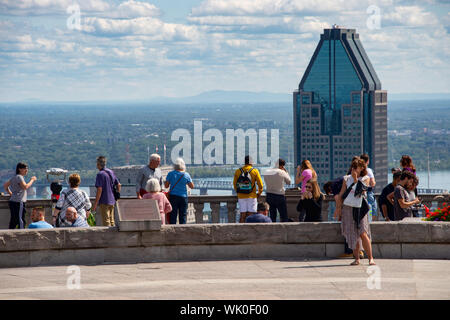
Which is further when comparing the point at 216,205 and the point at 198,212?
the point at 216,205

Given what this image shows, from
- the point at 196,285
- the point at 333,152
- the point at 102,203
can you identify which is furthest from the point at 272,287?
the point at 333,152

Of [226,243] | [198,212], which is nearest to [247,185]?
[226,243]

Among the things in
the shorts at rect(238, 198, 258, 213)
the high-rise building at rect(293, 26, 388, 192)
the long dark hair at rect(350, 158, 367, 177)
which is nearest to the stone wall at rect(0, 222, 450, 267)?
the long dark hair at rect(350, 158, 367, 177)

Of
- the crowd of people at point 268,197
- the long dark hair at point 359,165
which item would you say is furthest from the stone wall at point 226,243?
the long dark hair at point 359,165

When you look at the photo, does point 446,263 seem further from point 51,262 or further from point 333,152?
point 333,152

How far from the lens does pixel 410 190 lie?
1429 centimetres

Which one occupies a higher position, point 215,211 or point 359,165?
point 359,165

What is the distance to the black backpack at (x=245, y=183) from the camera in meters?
15.4

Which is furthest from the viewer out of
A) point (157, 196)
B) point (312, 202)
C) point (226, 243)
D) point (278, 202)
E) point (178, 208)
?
point (278, 202)

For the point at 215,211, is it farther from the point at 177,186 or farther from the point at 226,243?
the point at 226,243

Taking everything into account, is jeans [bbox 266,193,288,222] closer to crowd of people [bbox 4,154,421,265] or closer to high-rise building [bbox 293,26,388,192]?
crowd of people [bbox 4,154,421,265]

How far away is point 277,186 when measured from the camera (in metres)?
15.7

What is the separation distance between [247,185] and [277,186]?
59cm

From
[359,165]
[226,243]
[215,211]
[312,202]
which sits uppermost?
[359,165]
